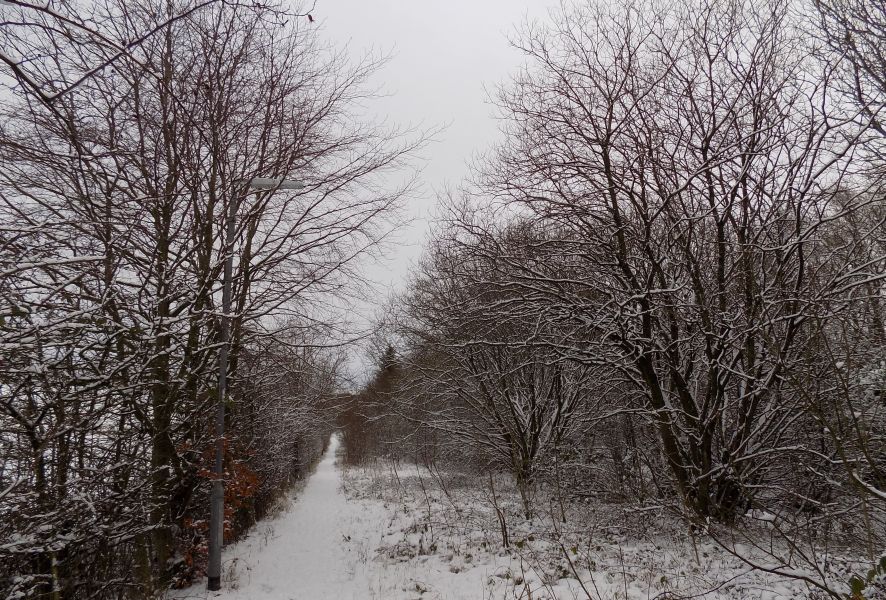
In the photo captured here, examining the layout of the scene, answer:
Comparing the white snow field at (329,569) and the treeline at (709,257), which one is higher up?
the treeline at (709,257)

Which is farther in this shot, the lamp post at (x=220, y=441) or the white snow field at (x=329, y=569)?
the lamp post at (x=220, y=441)

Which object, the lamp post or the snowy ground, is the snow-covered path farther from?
the lamp post

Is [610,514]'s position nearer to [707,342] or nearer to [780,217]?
[707,342]

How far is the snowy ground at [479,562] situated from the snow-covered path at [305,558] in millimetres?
23

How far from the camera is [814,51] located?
593 cm

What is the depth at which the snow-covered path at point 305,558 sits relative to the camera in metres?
6.91

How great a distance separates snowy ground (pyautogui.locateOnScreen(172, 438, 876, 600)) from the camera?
5.41 metres

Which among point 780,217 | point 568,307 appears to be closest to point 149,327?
point 568,307

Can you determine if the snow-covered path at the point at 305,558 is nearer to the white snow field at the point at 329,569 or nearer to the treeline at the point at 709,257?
the white snow field at the point at 329,569

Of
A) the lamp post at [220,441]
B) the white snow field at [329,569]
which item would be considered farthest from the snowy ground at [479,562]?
the lamp post at [220,441]

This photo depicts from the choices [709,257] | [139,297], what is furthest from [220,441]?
[709,257]

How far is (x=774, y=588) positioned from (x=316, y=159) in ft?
25.5

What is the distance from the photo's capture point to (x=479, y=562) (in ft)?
23.8

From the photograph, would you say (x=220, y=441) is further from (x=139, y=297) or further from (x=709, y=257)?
(x=709, y=257)
